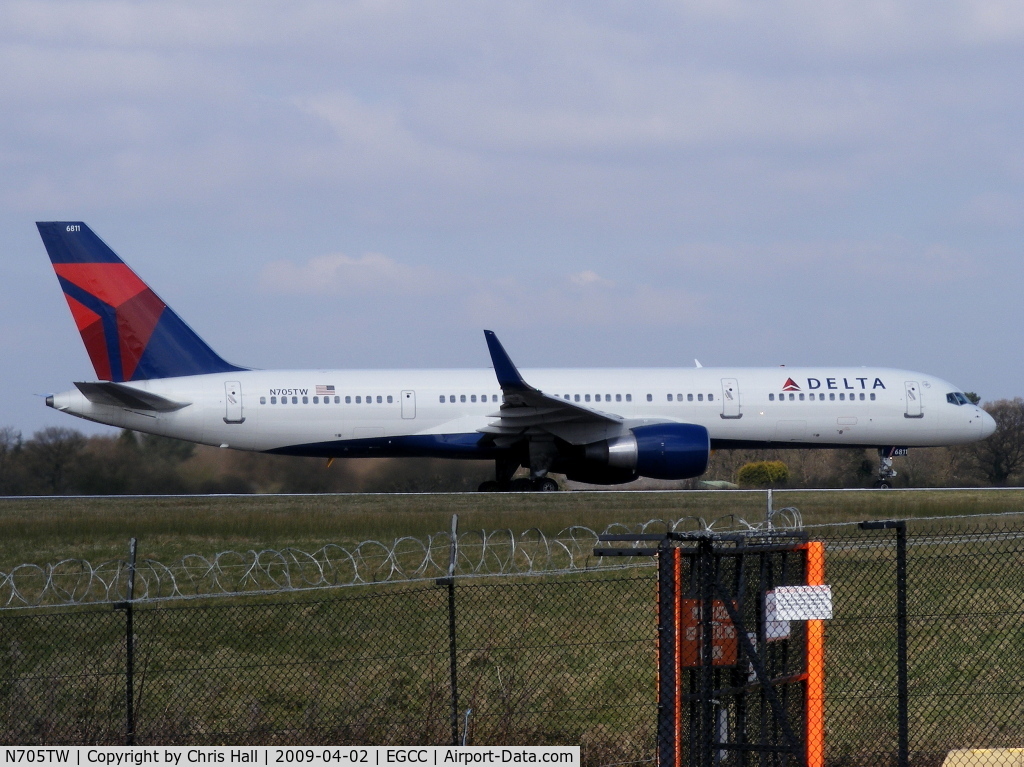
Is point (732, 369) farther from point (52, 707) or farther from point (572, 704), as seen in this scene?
point (52, 707)

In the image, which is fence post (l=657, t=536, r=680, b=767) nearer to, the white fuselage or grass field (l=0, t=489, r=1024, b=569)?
grass field (l=0, t=489, r=1024, b=569)

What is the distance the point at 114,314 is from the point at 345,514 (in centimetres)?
857

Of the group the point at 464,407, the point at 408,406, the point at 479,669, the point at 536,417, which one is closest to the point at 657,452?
the point at 536,417

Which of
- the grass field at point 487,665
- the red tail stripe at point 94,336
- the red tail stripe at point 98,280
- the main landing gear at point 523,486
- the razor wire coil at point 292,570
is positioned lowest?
the grass field at point 487,665

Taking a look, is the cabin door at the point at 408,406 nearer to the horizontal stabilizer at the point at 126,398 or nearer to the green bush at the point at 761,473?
the horizontal stabilizer at the point at 126,398

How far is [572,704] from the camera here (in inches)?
512

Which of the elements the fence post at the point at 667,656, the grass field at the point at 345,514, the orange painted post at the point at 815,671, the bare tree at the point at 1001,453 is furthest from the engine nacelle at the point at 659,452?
the fence post at the point at 667,656

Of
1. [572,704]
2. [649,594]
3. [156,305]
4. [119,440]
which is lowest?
[572,704]

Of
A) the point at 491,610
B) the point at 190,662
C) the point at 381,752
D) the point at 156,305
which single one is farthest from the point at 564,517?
the point at 381,752

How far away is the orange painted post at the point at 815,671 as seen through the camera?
829 cm

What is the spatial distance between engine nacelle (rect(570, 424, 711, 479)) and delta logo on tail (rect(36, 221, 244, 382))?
10348 mm

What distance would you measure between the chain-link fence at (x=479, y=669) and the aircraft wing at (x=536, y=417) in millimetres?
10437

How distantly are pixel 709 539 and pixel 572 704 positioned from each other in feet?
19.2

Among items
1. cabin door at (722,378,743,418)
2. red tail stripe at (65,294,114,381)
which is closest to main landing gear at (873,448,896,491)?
cabin door at (722,378,743,418)
